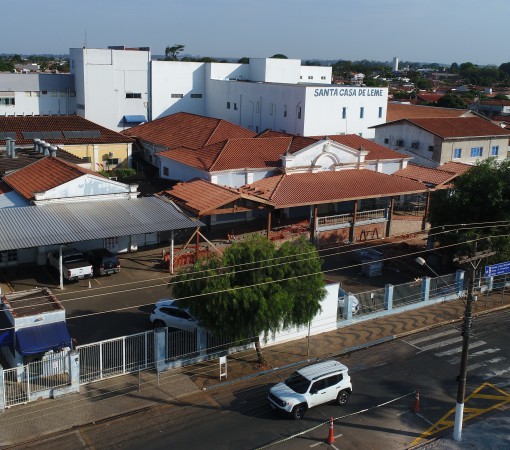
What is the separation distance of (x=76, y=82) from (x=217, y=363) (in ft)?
173

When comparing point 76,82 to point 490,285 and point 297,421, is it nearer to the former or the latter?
point 490,285

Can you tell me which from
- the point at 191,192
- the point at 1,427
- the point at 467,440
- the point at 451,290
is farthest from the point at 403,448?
the point at 191,192

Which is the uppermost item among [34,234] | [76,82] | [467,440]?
[76,82]

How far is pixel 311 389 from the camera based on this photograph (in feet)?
67.3

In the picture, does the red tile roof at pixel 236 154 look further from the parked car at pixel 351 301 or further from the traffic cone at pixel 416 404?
the traffic cone at pixel 416 404

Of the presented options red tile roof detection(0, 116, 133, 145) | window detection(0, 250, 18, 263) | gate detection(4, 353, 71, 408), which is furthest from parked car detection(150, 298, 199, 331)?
red tile roof detection(0, 116, 133, 145)

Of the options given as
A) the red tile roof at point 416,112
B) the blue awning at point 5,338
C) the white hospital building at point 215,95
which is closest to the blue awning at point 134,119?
the white hospital building at point 215,95

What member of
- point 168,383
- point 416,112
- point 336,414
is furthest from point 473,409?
point 416,112

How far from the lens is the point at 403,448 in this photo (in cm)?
1916

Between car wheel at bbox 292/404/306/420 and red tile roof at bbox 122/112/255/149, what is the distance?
Result: 96.9 feet

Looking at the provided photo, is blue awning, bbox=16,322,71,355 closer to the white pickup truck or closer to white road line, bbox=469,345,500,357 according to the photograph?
the white pickup truck

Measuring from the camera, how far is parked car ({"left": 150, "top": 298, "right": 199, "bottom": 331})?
2522 centimetres

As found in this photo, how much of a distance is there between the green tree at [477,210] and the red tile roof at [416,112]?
35.8 metres

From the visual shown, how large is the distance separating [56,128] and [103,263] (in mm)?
23331
